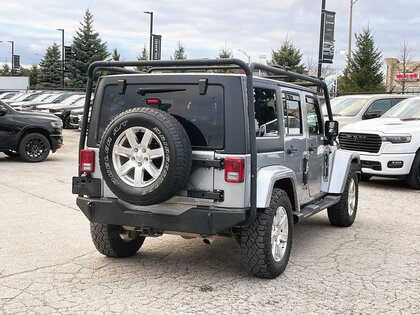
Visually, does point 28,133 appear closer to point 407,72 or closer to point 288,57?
point 288,57

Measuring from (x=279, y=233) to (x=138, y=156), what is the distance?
1531 millimetres

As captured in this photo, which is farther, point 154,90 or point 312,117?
point 312,117

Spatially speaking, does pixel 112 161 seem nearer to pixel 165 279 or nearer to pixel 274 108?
pixel 165 279

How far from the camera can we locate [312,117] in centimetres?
673

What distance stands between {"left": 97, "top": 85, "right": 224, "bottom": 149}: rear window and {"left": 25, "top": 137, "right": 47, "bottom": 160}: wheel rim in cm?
959

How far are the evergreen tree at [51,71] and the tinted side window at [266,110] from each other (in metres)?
59.4

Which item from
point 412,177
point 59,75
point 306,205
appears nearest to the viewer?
point 306,205

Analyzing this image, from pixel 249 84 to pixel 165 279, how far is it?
187cm

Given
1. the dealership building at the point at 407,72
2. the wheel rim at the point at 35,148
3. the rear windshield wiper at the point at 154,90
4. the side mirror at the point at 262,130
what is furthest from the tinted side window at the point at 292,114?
the dealership building at the point at 407,72

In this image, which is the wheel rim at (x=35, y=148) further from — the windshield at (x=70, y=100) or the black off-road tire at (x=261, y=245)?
the windshield at (x=70, y=100)

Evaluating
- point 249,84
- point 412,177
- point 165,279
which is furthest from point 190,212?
Result: point 412,177

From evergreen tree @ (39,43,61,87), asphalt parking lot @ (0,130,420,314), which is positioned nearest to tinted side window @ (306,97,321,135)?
asphalt parking lot @ (0,130,420,314)

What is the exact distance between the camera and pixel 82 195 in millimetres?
5281

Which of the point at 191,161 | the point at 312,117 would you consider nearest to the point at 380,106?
the point at 312,117
